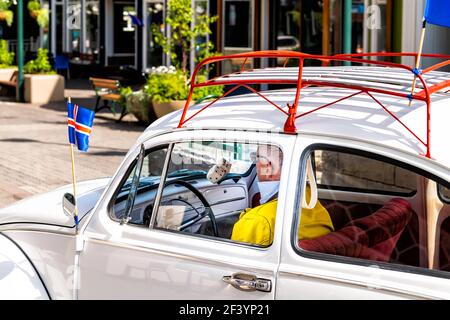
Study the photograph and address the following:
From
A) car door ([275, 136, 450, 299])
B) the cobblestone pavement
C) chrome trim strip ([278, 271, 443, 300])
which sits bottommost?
the cobblestone pavement

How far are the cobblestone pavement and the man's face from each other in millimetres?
6252

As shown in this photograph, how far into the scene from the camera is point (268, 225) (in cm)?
386

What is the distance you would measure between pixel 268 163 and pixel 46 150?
10.5 m

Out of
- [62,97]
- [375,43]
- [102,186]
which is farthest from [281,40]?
[102,186]

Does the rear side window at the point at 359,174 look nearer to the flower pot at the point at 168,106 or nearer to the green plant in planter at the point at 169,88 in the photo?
the flower pot at the point at 168,106

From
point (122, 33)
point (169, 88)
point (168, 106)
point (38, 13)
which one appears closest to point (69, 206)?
point (168, 106)

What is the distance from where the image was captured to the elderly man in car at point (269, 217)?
3820 millimetres

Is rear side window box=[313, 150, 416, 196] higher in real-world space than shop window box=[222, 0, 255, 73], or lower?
lower

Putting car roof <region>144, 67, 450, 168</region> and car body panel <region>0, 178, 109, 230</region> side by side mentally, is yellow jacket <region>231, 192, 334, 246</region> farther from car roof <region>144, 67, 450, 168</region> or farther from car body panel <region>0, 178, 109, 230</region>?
car body panel <region>0, 178, 109, 230</region>

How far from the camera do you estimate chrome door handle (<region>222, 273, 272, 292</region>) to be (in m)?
3.61

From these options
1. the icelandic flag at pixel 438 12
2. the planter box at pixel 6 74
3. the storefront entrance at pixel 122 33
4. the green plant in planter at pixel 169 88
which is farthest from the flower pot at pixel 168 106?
the storefront entrance at pixel 122 33

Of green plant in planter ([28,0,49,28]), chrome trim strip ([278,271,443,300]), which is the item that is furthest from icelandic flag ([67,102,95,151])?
green plant in planter ([28,0,49,28])

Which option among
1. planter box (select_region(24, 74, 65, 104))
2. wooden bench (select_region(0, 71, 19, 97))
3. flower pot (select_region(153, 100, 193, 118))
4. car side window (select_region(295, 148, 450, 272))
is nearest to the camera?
A: car side window (select_region(295, 148, 450, 272))
